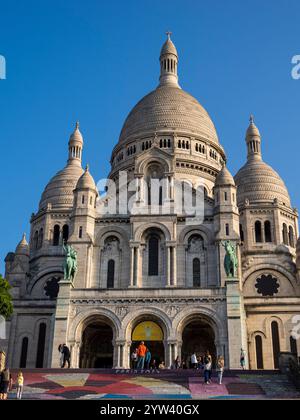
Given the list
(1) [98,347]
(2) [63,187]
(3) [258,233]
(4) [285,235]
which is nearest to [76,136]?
(2) [63,187]

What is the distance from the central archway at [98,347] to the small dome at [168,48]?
46.1 m

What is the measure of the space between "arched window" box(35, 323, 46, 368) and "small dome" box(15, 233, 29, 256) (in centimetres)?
842

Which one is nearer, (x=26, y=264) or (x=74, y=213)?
(x=74, y=213)

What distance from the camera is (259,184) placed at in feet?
207

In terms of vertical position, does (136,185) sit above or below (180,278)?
above

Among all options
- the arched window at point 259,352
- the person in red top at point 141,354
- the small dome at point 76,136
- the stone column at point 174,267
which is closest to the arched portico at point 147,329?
the stone column at point 174,267

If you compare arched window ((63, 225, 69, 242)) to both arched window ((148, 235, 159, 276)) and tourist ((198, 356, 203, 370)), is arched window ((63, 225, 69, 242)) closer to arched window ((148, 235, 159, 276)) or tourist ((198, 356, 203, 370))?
arched window ((148, 235, 159, 276))

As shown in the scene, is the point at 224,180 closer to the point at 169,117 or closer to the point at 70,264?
the point at 70,264

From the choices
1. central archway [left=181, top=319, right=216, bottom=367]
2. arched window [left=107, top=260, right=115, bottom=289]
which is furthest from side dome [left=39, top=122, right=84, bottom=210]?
central archway [left=181, top=319, right=216, bottom=367]

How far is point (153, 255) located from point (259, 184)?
1785 cm

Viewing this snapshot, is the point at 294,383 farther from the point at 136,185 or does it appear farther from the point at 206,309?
the point at 136,185

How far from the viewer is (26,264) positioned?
198 feet
